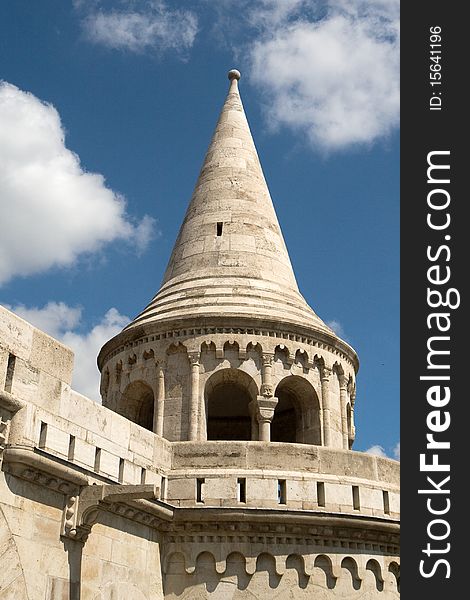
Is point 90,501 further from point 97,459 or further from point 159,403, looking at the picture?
point 159,403

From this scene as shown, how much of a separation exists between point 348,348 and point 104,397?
16.1 feet

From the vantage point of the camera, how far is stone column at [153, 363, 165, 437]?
15609mm

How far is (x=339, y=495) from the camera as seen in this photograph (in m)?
13.2

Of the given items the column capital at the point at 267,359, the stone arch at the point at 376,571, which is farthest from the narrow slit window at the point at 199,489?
the column capital at the point at 267,359

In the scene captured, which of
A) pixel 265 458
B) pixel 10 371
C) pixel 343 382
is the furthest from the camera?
pixel 343 382

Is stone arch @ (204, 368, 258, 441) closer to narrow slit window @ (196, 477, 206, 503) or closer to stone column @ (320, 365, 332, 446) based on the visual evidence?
stone column @ (320, 365, 332, 446)

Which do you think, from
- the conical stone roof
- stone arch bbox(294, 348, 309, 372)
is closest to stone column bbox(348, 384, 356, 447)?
the conical stone roof

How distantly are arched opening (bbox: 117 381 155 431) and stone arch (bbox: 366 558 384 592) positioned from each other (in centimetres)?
535

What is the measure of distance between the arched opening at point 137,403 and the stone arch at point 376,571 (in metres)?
5.35

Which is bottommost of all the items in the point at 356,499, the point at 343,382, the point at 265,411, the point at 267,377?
the point at 356,499

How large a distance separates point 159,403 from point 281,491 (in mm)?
3609

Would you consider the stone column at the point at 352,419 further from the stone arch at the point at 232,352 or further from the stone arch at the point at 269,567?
the stone arch at the point at 269,567

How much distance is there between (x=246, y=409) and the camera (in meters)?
18.6

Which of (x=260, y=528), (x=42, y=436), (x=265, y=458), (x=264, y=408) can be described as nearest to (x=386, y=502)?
(x=265, y=458)
